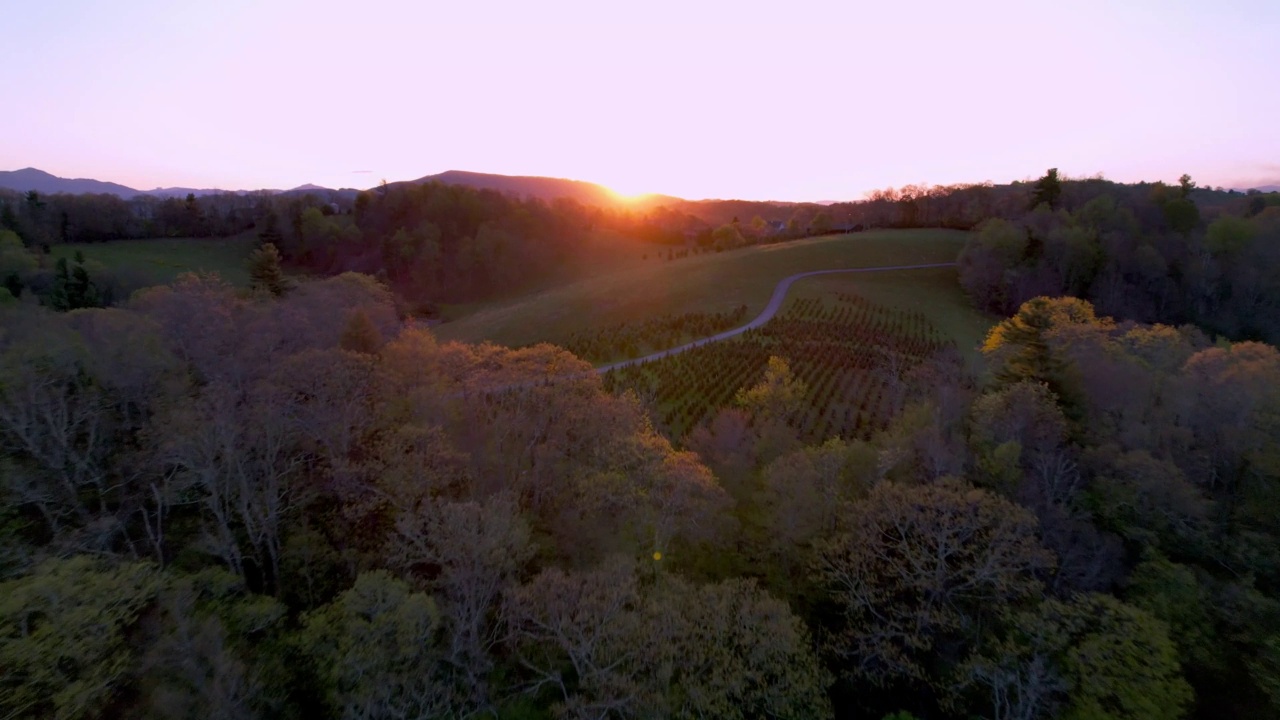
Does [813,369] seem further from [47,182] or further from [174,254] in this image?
[47,182]

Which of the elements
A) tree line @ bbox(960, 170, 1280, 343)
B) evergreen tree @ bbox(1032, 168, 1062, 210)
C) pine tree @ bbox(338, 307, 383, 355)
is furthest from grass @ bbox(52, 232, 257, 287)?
evergreen tree @ bbox(1032, 168, 1062, 210)

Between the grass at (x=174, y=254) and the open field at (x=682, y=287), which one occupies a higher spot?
the grass at (x=174, y=254)

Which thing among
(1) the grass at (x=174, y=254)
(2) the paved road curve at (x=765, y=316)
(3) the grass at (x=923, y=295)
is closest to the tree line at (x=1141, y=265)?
(3) the grass at (x=923, y=295)

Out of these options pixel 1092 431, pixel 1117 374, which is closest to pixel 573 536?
pixel 1092 431

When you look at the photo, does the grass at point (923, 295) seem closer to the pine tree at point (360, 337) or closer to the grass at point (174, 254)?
the pine tree at point (360, 337)

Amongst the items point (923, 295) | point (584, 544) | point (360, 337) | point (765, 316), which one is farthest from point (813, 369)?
point (923, 295)

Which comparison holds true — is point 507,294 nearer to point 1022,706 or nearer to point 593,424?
point 593,424

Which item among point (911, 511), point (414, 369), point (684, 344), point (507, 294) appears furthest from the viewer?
point (507, 294)
